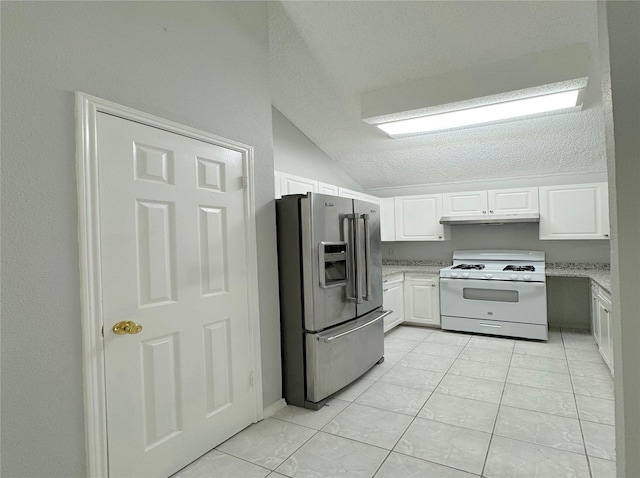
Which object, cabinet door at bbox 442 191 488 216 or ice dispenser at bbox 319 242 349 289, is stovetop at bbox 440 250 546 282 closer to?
cabinet door at bbox 442 191 488 216

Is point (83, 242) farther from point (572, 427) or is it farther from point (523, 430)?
point (572, 427)

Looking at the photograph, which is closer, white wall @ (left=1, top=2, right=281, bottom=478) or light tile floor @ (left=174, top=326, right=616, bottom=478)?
white wall @ (left=1, top=2, right=281, bottom=478)

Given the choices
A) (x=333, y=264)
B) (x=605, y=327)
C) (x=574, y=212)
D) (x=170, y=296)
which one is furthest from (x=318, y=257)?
(x=574, y=212)

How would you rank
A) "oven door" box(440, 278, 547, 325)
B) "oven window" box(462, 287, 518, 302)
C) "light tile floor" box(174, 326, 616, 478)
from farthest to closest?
"oven window" box(462, 287, 518, 302) < "oven door" box(440, 278, 547, 325) < "light tile floor" box(174, 326, 616, 478)

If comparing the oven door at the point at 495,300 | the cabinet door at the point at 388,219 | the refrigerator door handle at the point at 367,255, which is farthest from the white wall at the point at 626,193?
the cabinet door at the point at 388,219

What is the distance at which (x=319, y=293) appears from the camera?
2.67 metres

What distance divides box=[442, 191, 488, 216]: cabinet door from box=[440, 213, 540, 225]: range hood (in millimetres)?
80

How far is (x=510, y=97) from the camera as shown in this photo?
290 centimetres

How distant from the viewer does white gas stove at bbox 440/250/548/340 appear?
13.4 ft

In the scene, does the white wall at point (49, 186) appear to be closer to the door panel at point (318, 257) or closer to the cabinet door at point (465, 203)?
the door panel at point (318, 257)

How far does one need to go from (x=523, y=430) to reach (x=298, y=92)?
3.41 meters

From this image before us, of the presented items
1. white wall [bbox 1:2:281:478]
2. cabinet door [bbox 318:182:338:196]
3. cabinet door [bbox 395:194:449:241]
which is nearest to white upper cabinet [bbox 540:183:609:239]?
cabinet door [bbox 395:194:449:241]

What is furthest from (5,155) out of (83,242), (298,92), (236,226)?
(298,92)

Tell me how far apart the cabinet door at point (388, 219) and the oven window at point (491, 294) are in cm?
132
